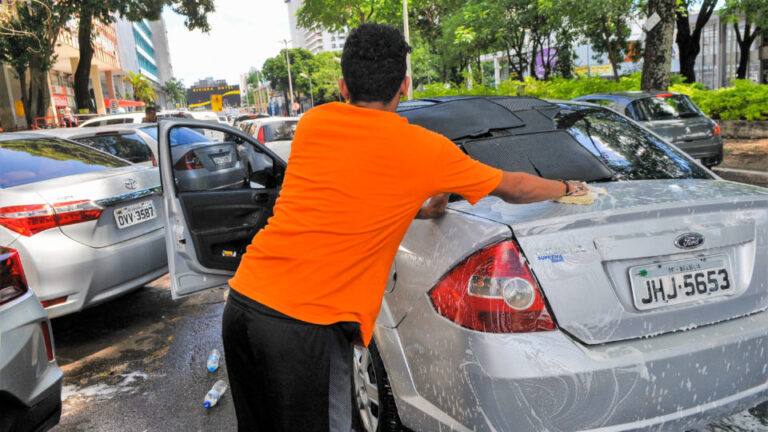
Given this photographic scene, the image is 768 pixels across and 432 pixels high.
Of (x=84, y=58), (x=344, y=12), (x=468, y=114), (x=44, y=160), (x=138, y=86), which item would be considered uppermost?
(x=138, y=86)

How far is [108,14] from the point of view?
17.6 metres

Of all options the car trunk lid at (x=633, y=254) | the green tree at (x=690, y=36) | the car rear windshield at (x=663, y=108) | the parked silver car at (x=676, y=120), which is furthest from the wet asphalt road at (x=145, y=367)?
the green tree at (x=690, y=36)

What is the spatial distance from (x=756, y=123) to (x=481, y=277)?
1363 cm

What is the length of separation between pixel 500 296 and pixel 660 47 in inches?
507

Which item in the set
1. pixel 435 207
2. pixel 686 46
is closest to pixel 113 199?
pixel 435 207

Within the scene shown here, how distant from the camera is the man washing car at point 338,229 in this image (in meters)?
1.58

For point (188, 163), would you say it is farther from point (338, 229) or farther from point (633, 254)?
point (633, 254)

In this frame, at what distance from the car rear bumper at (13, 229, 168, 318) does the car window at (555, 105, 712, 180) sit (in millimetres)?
3148

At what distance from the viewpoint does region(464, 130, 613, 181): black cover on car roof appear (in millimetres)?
2549

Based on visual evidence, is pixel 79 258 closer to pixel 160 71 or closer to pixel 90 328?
pixel 90 328

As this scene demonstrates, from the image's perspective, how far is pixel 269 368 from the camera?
5.47ft

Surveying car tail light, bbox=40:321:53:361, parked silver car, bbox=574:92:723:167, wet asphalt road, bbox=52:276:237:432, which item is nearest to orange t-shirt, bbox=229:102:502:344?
car tail light, bbox=40:321:53:361

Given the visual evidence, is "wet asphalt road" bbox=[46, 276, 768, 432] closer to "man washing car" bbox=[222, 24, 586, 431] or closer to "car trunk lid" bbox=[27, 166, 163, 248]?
"car trunk lid" bbox=[27, 166, 163, 248]

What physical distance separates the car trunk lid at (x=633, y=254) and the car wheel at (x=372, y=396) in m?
0.78
